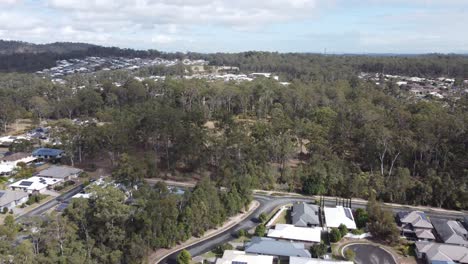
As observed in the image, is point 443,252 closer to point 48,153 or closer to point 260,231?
point 260,231

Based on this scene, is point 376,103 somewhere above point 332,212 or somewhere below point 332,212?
above

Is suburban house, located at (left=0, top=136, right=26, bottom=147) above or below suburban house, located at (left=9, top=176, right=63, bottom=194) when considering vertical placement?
above

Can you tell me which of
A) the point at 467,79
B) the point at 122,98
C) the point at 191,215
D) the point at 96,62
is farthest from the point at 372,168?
the point at 96,62

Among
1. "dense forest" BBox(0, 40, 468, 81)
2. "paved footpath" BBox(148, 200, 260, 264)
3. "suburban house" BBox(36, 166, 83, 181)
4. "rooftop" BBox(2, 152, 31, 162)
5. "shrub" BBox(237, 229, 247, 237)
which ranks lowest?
"paved footpath" BBox(148, 200, 260, 264)

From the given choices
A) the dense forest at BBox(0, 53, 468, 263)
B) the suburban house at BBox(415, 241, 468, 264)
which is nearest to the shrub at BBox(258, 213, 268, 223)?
the dense forest at BBox(0, 53, 468, 263)

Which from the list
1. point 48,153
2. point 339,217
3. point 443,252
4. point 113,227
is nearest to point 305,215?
point 339,217

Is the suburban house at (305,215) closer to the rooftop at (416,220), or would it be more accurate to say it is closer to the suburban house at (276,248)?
the suburban house at (276,248)

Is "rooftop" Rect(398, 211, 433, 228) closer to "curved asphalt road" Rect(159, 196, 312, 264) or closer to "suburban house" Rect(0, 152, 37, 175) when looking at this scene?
"curved asphalt road" Rect(159, 196, 312, 264)

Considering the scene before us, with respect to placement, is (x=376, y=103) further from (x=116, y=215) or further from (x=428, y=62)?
(x=428, y=62)

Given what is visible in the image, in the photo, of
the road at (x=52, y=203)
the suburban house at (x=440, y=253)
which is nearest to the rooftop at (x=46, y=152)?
the road at (x=52, y=203)
